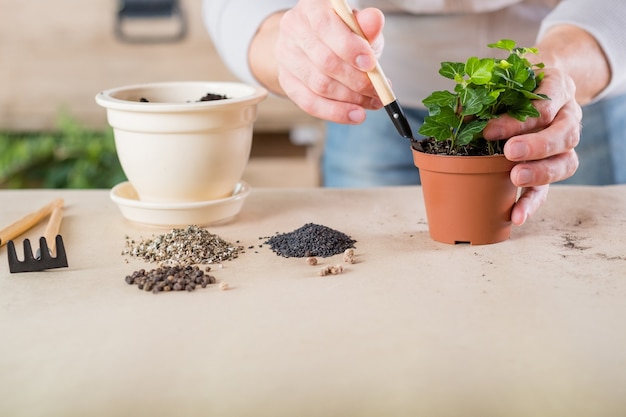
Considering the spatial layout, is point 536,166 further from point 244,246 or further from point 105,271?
point 105,271

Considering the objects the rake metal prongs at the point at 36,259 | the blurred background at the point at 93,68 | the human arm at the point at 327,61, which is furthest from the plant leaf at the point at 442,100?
the blurred background at the point at 93,68

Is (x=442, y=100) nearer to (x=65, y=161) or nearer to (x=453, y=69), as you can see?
(x=453, y=69)

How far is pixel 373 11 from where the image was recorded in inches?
43.5

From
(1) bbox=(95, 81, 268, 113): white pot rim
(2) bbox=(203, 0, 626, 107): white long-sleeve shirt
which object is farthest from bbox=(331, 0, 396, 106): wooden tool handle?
(2) bbox=(203, 0, 626, 107): white long-sleeve shirt

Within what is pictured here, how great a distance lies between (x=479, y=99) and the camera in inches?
40.8

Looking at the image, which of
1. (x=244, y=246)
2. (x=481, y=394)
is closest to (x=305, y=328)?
(x=481, y=394)

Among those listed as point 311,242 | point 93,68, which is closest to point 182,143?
point 311,242

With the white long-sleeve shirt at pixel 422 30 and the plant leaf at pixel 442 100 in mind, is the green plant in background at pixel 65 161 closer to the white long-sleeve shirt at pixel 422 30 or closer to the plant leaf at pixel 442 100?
the white long-sleeve shirt at pixel 422 30

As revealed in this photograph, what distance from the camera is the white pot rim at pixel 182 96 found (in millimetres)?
1173

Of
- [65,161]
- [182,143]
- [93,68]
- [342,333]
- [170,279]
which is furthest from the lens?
[93,68]

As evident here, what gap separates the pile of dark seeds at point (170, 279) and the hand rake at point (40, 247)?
5.0 inches

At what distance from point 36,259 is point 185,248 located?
0.21m

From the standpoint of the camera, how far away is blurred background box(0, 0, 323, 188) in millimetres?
2855

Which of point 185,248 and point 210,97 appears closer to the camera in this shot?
point 185,248
